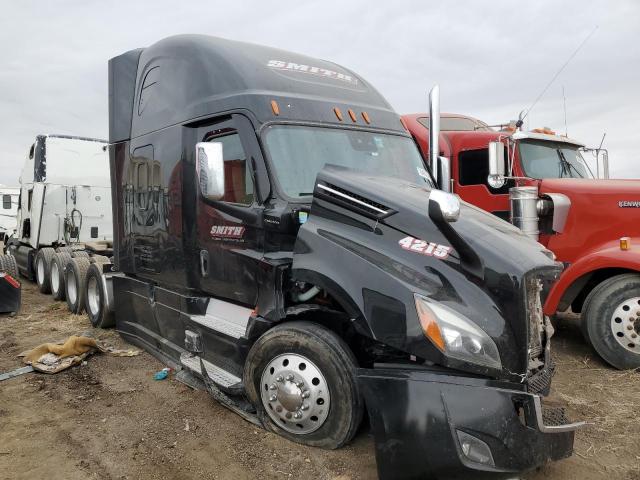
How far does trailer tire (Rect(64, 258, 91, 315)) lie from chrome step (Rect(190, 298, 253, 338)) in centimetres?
393

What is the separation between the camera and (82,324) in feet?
23.9

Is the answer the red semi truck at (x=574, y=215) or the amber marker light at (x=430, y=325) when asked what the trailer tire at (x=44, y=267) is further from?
the amber marker light at (x=430, y=325)

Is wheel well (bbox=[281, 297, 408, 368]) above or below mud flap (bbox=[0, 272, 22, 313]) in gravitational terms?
above

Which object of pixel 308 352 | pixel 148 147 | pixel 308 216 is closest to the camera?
pixel 308 352

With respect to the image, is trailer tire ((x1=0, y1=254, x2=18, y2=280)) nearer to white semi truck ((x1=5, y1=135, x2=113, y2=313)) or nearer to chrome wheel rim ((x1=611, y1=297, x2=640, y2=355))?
white semi truck ((x1=5, y1=135, x2=113, y2=313))

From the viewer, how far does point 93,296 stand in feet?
23.7

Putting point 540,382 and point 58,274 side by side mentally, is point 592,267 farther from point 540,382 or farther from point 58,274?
point 58,274

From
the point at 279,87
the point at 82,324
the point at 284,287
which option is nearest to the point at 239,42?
the point at 279,87

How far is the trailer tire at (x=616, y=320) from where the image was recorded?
4848 mm

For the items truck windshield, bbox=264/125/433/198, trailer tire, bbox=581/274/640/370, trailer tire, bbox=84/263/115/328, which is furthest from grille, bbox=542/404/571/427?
trailer tire, bbox=84/263/115/328

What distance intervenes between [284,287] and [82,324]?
486 cm

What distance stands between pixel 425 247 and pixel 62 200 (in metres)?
9.21

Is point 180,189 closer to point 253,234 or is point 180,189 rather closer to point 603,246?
point 253,234

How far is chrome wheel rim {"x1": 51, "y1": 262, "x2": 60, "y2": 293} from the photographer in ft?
29.4
